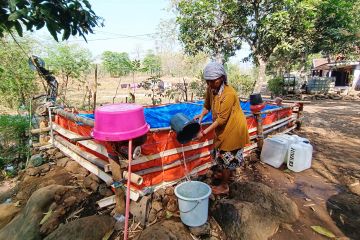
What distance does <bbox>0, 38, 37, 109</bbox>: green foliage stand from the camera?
7.55m

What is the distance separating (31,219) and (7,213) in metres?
0.78

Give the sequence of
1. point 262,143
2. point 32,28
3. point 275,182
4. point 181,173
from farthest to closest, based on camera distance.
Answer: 1. point 262,143
2. point 275,182
3. point 181,173
4. point 32,28

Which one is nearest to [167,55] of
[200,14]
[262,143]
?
[200,14]

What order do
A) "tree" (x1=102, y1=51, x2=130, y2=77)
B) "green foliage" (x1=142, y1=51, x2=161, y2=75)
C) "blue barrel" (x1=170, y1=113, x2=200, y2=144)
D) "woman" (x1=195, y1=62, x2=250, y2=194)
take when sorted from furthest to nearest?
"green foliage" (x1=142, y1=51, x2=161, y2=75) < "tree" (x1=102, y1=51, x2=130, y2=77) < "woman" (x1=195, y1=62, x2=250, y2=194) < "blue barrel" (x1=170, y1=113, x2=200, y2=144)

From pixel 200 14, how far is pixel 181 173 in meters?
10.6

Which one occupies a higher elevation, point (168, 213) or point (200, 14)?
point (200, 14)

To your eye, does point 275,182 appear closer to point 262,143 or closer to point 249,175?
point 249,175

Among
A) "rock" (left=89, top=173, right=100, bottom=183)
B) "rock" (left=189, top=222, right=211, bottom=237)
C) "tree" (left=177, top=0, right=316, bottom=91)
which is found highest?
"tree" (left=177, top=0, right=316, bottom=91)

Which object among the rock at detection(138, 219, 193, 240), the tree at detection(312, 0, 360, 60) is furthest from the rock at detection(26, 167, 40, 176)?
the tree at detection(312, 0, 360, 60)

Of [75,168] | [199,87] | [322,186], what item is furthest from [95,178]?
[199,87]

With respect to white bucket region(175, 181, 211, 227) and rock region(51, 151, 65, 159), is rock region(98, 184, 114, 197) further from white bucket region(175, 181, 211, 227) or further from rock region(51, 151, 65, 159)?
rock region(51, 151, 65, 159)

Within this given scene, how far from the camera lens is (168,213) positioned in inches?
112

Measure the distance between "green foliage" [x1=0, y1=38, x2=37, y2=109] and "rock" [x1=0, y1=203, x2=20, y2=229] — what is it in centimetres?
602

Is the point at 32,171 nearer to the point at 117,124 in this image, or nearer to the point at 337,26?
the point at 117,124
